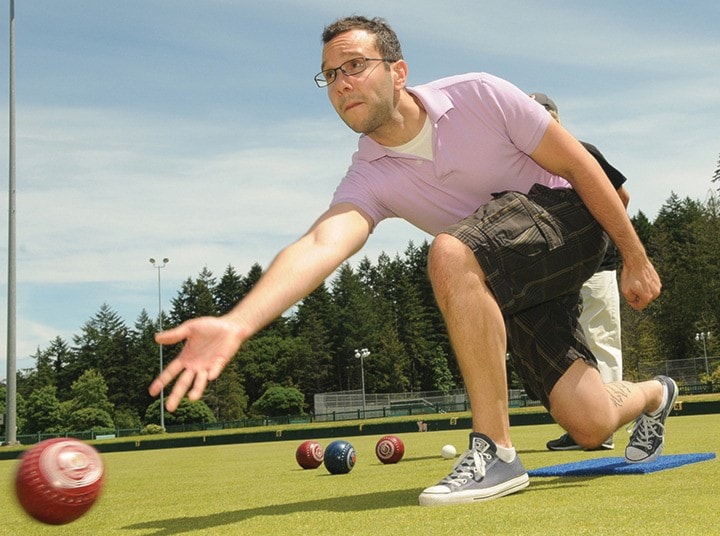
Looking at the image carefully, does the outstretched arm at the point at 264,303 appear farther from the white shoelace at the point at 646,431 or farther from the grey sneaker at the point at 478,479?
the white shoelace at the point at 646,431

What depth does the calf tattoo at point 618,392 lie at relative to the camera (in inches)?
185

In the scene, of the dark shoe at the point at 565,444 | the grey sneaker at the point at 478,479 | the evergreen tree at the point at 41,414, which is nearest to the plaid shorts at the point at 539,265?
the grey sneaker at the point at 478,479

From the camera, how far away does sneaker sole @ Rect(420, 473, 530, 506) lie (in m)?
3.79

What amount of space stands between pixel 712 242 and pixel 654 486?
77.1 meters

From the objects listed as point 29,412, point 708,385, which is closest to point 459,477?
point 708,385

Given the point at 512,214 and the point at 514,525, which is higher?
the point at 512,214

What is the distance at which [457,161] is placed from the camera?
14.4 feet

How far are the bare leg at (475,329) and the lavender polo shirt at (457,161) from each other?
50cm

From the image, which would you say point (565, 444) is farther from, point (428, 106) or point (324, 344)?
point (324, 344)

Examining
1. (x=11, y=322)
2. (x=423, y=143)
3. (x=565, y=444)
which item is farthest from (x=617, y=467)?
(x=11, y=322)

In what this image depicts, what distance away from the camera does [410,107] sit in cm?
441

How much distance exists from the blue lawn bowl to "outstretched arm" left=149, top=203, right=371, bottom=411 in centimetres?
365

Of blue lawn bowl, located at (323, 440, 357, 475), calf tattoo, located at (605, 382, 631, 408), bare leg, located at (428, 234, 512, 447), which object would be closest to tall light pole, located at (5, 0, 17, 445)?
blue lawn bowl, located at (323, 440, 357, 475)

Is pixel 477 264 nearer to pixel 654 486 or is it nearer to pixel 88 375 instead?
pixel 654 486
